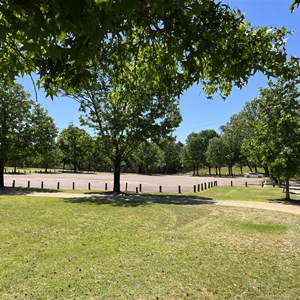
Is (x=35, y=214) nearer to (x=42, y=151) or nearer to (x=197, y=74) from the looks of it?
(x=197, y=74)

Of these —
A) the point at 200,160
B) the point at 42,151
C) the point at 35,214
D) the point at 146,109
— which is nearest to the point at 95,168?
the point at 200,160

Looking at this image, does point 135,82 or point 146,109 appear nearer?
point 135,82

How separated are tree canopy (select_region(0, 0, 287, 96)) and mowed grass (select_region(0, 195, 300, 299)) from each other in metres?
3.71

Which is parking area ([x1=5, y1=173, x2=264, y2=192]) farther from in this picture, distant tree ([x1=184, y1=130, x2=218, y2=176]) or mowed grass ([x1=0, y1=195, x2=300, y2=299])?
distant tree ([x1=184, y1=130, x2=218, y2=176])

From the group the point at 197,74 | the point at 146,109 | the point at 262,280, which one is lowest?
the point at 262,280

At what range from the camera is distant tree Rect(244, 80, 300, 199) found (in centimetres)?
2078

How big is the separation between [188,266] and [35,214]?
27.5 ft

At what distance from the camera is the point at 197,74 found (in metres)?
4.81

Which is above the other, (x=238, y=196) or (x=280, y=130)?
(x=280, y=130)

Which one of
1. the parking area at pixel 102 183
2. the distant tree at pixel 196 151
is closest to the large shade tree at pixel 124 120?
the parking area at pixel 102 183

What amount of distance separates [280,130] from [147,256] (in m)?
16.7

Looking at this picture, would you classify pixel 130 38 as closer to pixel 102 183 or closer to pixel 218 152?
pixel 102 183

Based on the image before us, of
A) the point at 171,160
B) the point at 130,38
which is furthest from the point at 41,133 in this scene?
the point at 171,160

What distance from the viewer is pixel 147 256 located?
782cm
